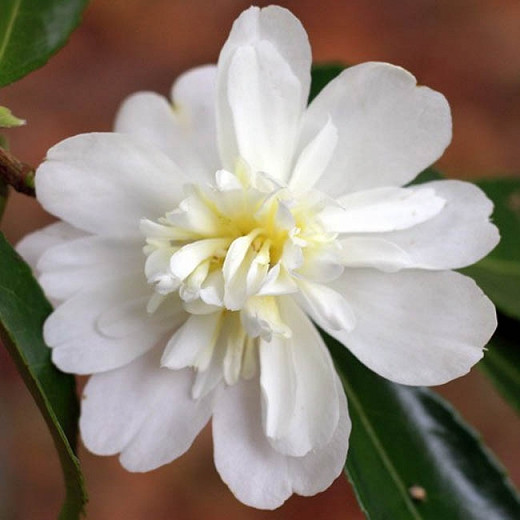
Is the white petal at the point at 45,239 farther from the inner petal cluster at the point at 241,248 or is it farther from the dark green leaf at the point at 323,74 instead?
the dark green leaf at the point at 323,74

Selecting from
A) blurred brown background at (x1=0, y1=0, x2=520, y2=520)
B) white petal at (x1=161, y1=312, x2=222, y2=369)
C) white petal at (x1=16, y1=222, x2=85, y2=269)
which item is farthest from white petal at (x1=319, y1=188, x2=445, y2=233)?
blurred brown background at (x1=0, y1=0, x2=520, y2=520)

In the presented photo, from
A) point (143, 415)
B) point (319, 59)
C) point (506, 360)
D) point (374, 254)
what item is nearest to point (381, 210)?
point (374, 254)

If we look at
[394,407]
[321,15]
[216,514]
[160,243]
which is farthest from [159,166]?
[321,15]

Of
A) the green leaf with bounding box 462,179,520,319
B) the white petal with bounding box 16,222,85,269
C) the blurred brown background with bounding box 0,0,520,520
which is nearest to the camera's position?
the white petal with bounding box 16,222,85,269

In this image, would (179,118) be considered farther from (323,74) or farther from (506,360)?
(506,360)

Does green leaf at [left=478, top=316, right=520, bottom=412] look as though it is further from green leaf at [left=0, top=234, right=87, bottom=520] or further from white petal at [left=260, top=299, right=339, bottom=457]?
green leaf at [left=0, top=234, right=87, bottom=520]

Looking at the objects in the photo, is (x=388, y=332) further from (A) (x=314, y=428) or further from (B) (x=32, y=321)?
(B) (x=32, y=321)

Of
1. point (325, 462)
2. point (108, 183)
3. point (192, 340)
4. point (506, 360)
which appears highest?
point (108, 183)
